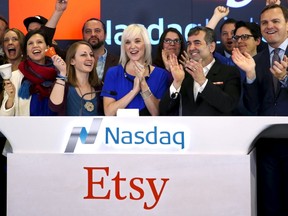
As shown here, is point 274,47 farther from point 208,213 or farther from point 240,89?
point 208,213

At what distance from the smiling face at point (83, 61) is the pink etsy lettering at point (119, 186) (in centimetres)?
127

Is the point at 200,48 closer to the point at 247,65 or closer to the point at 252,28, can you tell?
the point at 247,65

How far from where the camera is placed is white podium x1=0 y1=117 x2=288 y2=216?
116 inches

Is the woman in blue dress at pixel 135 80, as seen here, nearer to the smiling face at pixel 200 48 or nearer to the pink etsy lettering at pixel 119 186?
the smiling face at pixel 200 48

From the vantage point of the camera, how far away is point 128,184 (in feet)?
9.91

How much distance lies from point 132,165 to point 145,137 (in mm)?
153

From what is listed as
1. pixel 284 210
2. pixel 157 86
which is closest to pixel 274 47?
pixel 157 86

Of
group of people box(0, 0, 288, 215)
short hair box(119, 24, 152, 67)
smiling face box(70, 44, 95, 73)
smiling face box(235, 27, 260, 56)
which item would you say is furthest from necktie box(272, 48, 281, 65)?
smiling face box(70, 44, 95, 73)

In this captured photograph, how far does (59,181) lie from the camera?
306cm

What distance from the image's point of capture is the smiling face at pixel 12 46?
464cm

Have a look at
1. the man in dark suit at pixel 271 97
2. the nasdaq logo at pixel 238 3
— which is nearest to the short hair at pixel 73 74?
the man in dark suit at pixel 271 97

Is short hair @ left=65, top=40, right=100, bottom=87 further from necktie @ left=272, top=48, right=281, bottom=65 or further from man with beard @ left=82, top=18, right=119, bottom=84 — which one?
necktie @ left=272, top=48, right=281, bottom=65

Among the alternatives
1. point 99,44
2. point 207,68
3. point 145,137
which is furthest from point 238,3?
point 145,137

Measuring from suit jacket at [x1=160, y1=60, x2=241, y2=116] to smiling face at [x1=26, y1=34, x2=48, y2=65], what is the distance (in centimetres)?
112
